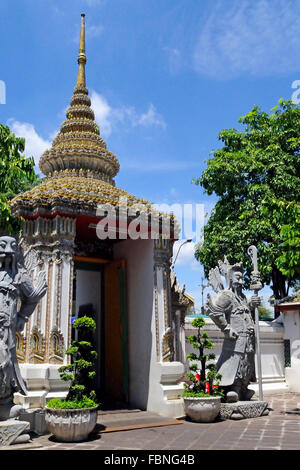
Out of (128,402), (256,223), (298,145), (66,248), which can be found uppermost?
(298,145)

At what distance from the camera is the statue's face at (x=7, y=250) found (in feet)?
21.8

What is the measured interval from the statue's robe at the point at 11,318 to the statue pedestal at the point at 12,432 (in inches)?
15.6

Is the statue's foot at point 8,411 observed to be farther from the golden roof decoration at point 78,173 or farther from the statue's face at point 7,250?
the golden roof decoration at point 78,173

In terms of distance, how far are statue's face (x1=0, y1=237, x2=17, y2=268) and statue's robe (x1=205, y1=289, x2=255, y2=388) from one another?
4358mm

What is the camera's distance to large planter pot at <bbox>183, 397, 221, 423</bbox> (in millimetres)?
8062

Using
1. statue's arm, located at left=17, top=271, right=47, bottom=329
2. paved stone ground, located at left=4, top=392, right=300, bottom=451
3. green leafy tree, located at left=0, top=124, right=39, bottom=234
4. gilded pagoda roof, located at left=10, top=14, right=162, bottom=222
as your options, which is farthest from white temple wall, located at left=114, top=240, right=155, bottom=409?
green leafy tree, located at left=0, top=124, right=39, bottom=234

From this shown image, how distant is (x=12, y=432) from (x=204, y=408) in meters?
3.64

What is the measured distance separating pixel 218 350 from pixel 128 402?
12.2ft

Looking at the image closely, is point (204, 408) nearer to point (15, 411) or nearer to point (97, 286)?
point (15, 411)

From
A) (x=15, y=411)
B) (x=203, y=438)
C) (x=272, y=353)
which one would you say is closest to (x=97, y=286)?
(x=15, y=411)

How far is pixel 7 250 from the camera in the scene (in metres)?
6.65
